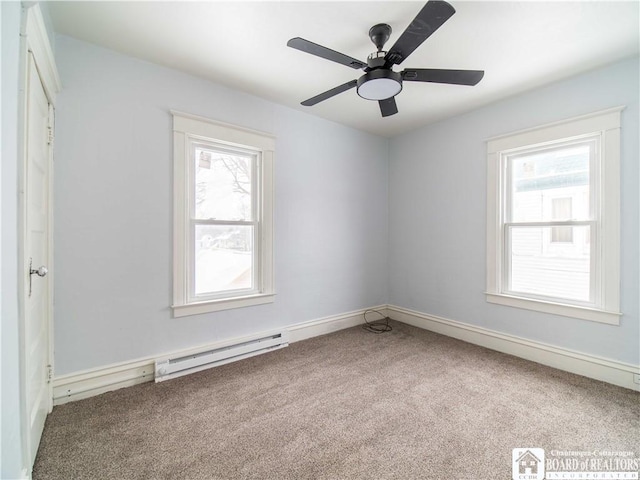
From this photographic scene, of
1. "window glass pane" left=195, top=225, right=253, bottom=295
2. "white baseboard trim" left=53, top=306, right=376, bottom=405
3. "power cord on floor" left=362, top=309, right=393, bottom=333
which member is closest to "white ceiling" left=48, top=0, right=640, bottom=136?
"window glass pane" left=195, top=225, right=253, bottom=295

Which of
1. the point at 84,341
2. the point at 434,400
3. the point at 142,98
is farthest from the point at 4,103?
the point at 434,400

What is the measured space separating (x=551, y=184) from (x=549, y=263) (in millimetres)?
766

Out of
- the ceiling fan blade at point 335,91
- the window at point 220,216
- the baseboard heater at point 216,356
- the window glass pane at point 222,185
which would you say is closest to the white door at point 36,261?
the baseboard heater at point 216,356

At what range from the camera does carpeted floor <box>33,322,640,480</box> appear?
154cm

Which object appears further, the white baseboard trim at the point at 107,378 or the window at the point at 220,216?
the window at the point at 220,216

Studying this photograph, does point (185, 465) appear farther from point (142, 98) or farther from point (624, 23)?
point (624, 23)

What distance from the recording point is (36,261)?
172 centimetres

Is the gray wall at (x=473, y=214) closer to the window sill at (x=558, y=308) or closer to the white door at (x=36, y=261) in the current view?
the window sill at (x=558, y=308)

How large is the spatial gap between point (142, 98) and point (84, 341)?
76.6 inches

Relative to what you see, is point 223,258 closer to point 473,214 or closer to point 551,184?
point 473,214

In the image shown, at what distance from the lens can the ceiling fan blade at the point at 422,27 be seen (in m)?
1.36

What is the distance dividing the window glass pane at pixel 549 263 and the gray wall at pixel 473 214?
9.7 inches

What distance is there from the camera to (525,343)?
2.92m

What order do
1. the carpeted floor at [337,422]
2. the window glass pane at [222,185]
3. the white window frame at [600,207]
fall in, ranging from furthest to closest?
the window glass pane at [222,185] < the white window frame at [600,207] < the carpeted floor at [337,422]
